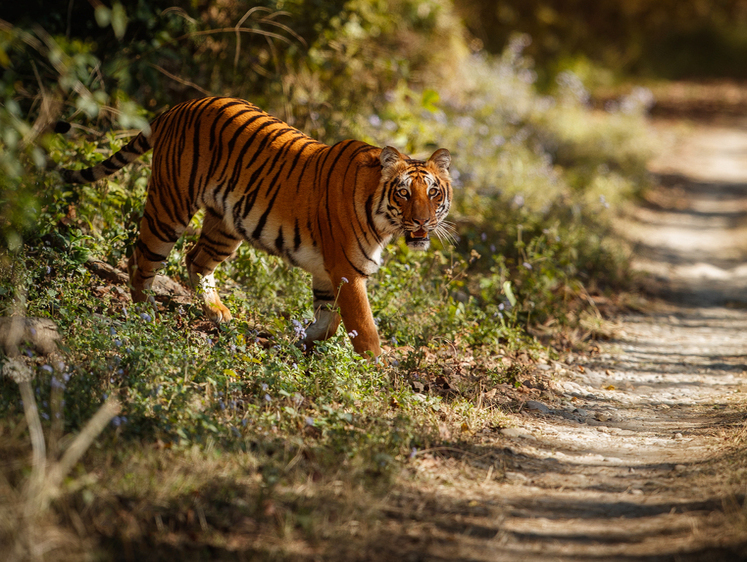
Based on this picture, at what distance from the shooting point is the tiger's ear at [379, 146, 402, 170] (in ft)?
14.1

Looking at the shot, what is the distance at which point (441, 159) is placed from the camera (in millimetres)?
4527

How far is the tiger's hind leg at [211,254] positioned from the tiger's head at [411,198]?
4.00 feet

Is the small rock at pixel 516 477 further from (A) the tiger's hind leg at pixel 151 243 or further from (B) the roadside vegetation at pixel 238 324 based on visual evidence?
(A) the tiger's hind leg at pixel 151 243

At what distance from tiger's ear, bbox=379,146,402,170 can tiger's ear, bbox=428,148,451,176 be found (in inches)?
10.5

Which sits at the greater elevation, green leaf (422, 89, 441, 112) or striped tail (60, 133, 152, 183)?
green leaf (422, 89, 441, 112)

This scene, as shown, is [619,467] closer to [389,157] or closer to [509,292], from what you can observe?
[509,292]

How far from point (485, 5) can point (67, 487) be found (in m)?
17.0

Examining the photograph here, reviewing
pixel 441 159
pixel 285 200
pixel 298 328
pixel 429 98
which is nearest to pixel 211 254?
pixel 285 200

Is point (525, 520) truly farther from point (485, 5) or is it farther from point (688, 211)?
point (485, 5)

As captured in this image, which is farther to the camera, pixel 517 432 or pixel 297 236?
pixel 297 236

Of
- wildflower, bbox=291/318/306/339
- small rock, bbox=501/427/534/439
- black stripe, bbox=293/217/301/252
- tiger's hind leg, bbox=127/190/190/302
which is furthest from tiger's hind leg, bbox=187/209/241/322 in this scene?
small rock, bbox=501/427/534/439

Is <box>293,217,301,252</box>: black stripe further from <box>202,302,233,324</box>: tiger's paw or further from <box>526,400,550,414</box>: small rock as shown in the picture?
<box>526,400,550,414</box>: small rock

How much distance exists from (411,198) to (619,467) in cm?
196

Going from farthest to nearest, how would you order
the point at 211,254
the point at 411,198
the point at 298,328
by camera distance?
the point at 211,254 → the point at 411,198 → the point at 298,328
